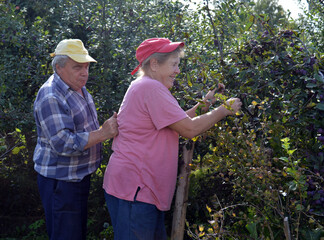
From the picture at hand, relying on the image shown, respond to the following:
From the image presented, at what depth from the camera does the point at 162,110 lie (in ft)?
8.37

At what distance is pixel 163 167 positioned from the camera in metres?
2.63

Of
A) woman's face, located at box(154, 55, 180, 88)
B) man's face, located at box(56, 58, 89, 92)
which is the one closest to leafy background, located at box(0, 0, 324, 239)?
woman's face, located at box(154, 55, 180, 88)

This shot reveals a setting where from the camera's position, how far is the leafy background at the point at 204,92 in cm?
281

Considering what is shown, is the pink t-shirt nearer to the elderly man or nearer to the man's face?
the elderly man

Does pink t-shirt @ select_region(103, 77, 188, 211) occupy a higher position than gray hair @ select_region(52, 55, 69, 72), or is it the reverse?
gray hair @ select_region(52, 55, 69, 72)

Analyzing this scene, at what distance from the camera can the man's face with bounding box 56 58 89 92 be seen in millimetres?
3094

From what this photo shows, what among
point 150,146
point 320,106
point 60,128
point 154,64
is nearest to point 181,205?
point 150,146

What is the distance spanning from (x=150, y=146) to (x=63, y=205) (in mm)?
845

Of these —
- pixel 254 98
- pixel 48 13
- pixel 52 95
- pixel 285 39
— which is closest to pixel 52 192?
pixel 52 95

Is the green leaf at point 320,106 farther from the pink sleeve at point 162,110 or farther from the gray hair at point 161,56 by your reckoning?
the gray hair at point 161,56

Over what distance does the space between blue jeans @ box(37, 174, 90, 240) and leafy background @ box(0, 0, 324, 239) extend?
813 mm

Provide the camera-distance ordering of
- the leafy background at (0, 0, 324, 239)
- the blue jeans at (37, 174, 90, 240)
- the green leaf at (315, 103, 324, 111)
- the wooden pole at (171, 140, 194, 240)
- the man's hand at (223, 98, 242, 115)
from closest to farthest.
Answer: the green leaf at (315, 103, 324, 111), the man's hand at (223, 98, 242, 115), the leafy background at (0, 0, 324, 239), the blue jeans at (37, 174, 90, 240), the wooden pole at (171, 140, 194, 240)

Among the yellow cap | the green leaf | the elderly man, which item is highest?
the yellow cap

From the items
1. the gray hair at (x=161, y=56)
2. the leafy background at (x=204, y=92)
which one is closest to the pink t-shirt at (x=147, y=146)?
the gray hair at (x=161, y=56)
